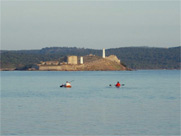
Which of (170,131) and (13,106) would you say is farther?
(13,106)

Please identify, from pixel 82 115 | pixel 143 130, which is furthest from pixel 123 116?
pixel 143 130

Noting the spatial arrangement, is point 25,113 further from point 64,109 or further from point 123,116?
point 123,116

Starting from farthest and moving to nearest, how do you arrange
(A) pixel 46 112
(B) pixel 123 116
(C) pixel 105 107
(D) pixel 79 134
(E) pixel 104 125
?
1. (C) pixel 105 107
2. (A) pixel 46 112
3. (B) pixel 123 116
4. (E) pixel 104 125
5. (D) pixel 79 134

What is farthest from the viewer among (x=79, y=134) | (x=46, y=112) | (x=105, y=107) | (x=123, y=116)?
(x=105, y=107)

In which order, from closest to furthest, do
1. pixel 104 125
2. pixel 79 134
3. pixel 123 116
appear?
pixel 79 134
pixel 104 125
pixel 123 116

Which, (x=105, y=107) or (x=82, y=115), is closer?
(x=82, y=115)

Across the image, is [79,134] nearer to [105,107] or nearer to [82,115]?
[82,115]

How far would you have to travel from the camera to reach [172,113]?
32625mm

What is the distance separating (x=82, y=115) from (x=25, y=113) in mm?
4098

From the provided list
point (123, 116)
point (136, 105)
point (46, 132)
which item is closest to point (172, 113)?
point (123, 116)

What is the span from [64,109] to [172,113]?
803 centimetres

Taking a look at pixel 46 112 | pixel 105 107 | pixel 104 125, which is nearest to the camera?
pixel 104 125

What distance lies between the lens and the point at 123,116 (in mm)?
31203

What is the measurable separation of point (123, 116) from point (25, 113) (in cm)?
683
